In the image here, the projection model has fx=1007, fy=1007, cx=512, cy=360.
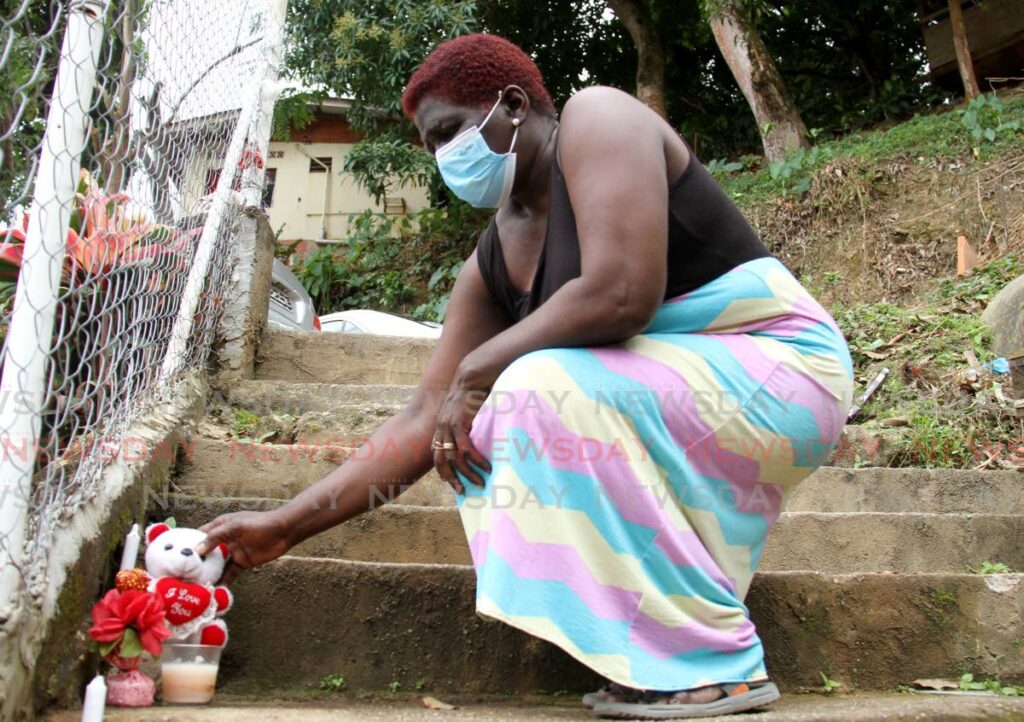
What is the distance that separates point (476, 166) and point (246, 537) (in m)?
0.87

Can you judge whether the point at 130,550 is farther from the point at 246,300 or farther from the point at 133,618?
the point at 246,300

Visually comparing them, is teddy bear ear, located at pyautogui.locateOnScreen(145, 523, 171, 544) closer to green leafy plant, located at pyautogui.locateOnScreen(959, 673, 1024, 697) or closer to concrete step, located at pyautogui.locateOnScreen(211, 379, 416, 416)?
concrete step, located at pyautogui.locateOnScreen(211, 379, 416, 416)

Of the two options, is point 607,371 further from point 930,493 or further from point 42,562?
point 930,493

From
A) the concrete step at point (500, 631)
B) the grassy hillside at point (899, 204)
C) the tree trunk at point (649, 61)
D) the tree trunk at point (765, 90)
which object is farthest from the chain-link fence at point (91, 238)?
the tree trunk at point (649, 61)

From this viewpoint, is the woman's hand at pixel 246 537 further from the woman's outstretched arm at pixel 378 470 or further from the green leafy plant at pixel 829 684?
the green leafy plant at pixel 829 684

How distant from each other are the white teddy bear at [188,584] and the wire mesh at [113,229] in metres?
0.18

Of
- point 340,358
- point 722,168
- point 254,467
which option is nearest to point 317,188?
point 722,168

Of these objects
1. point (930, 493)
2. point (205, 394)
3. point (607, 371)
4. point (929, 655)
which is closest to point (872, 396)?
point (930, 493)

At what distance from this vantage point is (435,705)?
186 cm

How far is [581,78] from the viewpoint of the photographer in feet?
41.2

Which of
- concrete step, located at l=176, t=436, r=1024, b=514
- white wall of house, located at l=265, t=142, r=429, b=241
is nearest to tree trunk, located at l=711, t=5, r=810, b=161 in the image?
concrete step, located at l=176, t=436, r=1024, b=514

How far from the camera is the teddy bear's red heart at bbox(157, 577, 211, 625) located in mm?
1798

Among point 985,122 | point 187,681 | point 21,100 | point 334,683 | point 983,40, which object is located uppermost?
point 983,40

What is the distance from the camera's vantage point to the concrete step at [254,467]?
9.28ft
